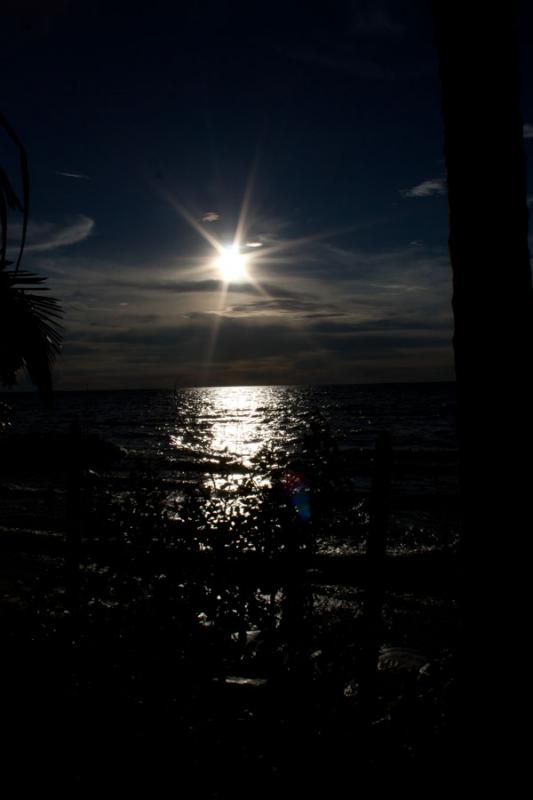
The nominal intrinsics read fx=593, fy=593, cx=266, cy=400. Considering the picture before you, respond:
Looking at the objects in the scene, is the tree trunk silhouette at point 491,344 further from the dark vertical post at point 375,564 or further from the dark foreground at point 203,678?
the dark vertical post at point 375,564

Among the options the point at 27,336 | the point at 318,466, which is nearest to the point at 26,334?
the point at 27,336

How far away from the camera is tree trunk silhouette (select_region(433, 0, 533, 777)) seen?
270 centimetres

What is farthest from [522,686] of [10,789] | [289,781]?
[10,789]

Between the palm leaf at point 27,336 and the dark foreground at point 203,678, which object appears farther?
the palm leaf at point 27,336

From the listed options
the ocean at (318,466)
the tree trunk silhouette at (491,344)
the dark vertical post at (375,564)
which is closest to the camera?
the tree trunk silhouette at (491,344)

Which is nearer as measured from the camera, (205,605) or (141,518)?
(205,605)

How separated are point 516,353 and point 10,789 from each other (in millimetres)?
3481

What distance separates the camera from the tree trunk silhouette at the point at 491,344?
2.70m

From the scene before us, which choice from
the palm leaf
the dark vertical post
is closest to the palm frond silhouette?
the palm leaf

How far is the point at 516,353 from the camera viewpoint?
2.68m

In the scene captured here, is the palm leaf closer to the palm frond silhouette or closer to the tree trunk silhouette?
the palm frond silhouette

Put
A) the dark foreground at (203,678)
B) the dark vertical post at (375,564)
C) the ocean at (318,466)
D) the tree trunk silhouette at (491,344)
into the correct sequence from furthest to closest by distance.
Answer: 1. the ocean at (318,466)
2. the dark vertical post at (375,564)
3. the dark foreground at (203,678)
4. the tree trunk silhouette at (491,344)

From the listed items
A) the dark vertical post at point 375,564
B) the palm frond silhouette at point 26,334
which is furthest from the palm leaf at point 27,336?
the dark vertical post at point 375,564

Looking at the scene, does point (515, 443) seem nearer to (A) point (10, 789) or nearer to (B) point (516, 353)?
(B) point (516, 353)
